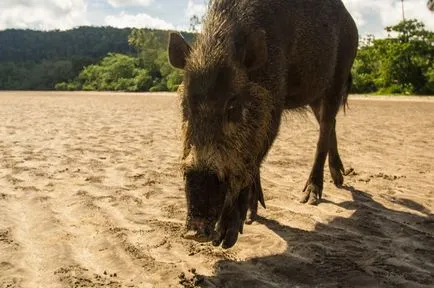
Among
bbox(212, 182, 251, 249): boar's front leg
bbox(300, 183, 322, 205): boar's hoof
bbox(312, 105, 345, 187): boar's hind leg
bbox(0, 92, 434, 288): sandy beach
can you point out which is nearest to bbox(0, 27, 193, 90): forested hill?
bbox(0, 92, 434, 288): sandy beach

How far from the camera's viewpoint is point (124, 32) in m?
140

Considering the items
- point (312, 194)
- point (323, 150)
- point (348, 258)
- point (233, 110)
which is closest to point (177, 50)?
point (233, 110)

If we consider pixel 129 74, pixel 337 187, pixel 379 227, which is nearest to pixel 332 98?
pixel 337 187

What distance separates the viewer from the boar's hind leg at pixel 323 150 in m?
5.60

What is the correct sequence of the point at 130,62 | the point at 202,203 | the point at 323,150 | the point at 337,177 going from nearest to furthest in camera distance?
the point at 202,203 → the point at 323,150 → the point at 337,177 → the point at 130,62

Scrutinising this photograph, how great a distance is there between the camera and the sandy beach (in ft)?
11.2

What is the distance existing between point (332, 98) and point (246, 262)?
3195 mm

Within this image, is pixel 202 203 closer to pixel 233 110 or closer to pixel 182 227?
pixel 233 110

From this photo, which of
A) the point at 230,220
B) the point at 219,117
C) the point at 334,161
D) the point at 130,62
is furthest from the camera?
the point at 130,62

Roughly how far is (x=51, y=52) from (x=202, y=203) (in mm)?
137624

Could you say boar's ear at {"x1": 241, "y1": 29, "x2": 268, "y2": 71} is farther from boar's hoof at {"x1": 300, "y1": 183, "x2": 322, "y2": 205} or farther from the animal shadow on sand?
boar's hoof at {"x1": 300, "y1": 183, "x2": 322, "y2": 205}

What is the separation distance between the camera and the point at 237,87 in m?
3.46

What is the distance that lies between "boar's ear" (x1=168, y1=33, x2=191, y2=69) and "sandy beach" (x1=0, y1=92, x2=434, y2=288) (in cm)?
40

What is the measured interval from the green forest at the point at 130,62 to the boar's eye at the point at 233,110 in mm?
969
